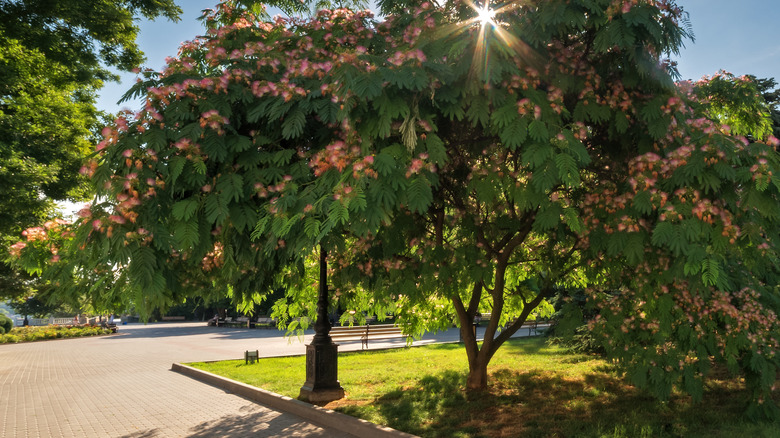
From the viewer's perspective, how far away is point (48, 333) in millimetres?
28516

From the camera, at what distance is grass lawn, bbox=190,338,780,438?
739cm

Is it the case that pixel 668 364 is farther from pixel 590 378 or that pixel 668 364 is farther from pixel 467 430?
pixel 590 378

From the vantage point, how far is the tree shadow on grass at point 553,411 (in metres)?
7.32

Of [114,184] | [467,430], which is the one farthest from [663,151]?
[114,184]

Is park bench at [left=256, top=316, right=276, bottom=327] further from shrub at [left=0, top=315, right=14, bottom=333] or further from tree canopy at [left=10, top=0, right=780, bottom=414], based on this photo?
tree canopy at [left=10, top=0, right=780, bottom=414]

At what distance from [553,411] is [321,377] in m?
4.16

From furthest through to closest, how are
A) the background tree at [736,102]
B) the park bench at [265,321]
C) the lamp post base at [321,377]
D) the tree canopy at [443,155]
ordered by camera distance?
the park bench at [265,321], the lamp post base at [321,377], the background tree at [736,102], the tree canopy at [443,155]

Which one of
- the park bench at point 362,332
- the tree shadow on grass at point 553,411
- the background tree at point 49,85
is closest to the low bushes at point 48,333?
the background tree at point 49,85

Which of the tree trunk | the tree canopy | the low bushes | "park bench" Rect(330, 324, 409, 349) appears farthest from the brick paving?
the low bushes

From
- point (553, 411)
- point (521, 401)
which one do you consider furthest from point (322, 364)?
point (553, 411)

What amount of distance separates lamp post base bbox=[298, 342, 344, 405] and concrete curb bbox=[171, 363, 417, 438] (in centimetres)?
31

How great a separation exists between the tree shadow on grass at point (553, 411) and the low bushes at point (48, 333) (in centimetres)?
2471

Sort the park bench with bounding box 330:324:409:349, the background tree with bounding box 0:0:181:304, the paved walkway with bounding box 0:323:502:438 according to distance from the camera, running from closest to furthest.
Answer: the paved walkway with bounding box 0:323:502:438
the background tree with bounding box 0:0:181:304
the park bench with bounding box 330:324:409:349

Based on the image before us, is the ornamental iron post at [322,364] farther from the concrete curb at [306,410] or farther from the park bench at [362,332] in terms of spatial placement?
the park bench at [362,332]
